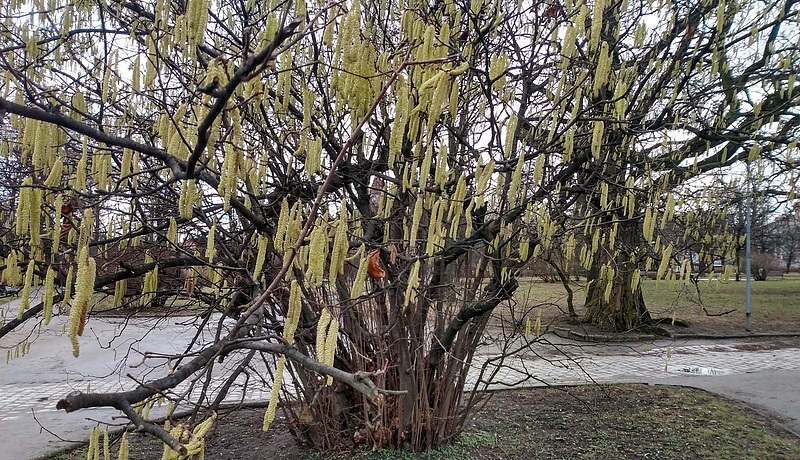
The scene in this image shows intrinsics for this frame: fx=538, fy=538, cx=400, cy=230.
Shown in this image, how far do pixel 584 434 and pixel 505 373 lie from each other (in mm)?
2732

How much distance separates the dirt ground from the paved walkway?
1.32 feet

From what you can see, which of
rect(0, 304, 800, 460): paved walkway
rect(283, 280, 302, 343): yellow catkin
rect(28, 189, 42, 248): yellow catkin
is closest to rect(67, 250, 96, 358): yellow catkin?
rect(28, 189, 42, 248): yellow catkin

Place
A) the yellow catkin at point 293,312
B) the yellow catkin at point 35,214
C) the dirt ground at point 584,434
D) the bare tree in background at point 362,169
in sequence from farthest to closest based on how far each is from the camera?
1. the dirt ground at point 584,434
2. the bare tree in background at point 362,169
3. the yellow catkin at point 35,214
4. the yellow catkin at point 293,312

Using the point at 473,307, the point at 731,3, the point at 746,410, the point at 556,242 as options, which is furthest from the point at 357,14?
the point at 746,410

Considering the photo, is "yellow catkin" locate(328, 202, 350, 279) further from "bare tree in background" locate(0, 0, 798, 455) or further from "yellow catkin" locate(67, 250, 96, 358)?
"yellow catkin" locate(67, 250, 96, 358)

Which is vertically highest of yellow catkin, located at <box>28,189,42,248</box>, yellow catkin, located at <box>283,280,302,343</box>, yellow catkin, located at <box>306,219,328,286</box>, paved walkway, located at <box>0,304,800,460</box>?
yellow catkin, located at <box>28,189,42,248</box>

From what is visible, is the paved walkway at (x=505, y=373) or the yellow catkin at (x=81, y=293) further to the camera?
the paved walkway at (x=505, y=373)

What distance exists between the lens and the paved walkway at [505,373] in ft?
18.1

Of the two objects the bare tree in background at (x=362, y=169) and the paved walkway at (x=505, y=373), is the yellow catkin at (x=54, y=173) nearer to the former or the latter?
the bare tree in background at (x=362, y=169)

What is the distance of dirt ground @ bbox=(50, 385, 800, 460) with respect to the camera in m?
4.61

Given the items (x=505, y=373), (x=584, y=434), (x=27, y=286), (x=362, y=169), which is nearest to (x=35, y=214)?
(x=27, y=286)

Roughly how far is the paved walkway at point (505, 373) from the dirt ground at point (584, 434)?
15.9 inches

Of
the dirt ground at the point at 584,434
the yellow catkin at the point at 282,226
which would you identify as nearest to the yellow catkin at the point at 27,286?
the yellow catkin at the point at 282,226

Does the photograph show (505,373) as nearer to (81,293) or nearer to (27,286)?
(27,286)
